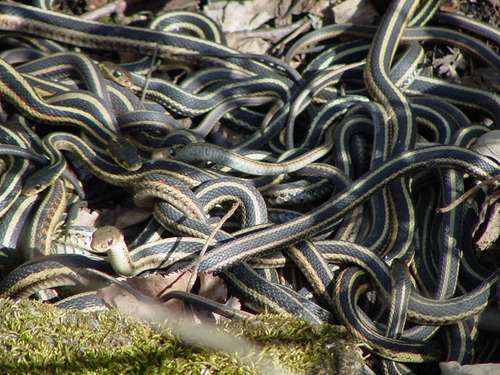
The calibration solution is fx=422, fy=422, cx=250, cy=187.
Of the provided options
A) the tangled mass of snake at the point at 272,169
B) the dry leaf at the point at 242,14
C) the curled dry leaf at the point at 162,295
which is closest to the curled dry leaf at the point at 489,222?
the tangled mass of snake at the point at 272,169

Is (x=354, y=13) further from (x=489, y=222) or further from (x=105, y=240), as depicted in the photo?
(x=105, y=240)

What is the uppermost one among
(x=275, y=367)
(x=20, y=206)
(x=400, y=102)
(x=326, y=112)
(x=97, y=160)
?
(x=400, y=102)

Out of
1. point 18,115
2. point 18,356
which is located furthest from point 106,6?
point 18,356

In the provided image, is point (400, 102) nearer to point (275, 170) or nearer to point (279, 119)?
point (279, 119)

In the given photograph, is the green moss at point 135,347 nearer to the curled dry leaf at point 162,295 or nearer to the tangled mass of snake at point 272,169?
the curled dry leaf at point 162,295

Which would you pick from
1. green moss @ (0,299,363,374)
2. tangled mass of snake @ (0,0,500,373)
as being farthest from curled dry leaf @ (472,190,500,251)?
green moss @ (0,299,363,374)
